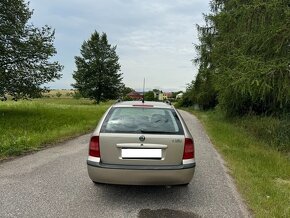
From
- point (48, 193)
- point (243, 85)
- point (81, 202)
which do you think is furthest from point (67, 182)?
point (243, 85)

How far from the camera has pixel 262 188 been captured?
625 centimetres

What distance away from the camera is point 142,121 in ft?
18.9

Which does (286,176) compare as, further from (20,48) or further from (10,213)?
(20,48)

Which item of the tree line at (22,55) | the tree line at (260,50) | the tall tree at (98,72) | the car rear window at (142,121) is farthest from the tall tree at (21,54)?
the tall tree at (98,72)

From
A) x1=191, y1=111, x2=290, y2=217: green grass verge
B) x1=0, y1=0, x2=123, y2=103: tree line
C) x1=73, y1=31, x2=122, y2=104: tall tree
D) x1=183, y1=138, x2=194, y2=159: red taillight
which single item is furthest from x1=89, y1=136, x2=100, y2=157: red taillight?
x1=73, y1=31, x2=122, y2=104: tall tree

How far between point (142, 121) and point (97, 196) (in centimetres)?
147

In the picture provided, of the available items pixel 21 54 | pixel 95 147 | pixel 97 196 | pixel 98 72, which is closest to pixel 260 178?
pixel 97 196

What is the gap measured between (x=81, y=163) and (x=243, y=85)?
20.8 feet

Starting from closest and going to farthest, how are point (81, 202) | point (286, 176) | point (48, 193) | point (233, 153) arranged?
point (81, 202) < point (48, 193) < point (286, 176) < point (233, 153)

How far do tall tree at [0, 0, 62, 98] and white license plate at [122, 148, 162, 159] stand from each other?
722 inches

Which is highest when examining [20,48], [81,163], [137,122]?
[20,48]

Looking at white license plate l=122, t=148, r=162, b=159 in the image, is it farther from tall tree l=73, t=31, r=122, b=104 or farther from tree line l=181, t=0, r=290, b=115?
tall tree l=73, t=31, r=122, b=104

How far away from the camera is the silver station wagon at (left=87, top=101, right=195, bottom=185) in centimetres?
528

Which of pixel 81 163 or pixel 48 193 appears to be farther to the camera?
pixel 81 163
